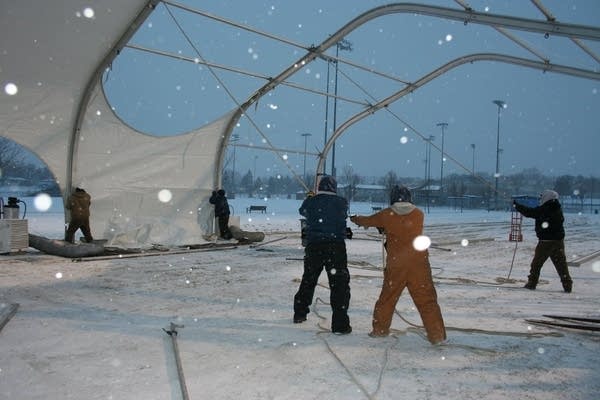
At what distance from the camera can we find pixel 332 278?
5.29 meters

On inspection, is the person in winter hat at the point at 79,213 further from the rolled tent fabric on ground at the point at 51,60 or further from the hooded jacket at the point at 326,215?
the hooded jacket at the point at 326,215

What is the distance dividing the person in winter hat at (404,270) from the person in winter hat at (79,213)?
29.5ft

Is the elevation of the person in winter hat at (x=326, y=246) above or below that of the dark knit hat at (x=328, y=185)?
below

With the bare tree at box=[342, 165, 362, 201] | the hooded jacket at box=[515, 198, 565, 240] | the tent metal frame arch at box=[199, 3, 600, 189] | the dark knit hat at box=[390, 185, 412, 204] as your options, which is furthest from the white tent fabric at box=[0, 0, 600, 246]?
the bare tree at box=[342, 165, 362, 201]

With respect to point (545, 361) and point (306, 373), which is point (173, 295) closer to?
point (306, 373)

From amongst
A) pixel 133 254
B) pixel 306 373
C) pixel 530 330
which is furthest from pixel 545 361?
pixel 133 254

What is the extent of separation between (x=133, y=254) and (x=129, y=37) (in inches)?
188

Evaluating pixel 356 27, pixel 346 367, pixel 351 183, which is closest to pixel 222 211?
pixel 356 27

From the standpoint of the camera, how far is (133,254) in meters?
11.2

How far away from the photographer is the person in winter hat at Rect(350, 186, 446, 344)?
15.6 ft

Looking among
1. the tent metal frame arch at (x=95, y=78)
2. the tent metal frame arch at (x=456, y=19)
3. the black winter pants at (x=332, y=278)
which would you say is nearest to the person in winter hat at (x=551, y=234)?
the tent metal frame arch at (x=456, y=19)

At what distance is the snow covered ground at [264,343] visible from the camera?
363 centimetres

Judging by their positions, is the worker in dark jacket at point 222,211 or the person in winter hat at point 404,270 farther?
the worker in dark jacket at point 222,211

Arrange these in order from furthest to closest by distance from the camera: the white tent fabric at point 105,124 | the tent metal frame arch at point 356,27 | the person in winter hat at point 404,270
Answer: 1. the white tent fabric at point 105,124
2. the tent metal frame arch at point 356,27
3. the person in winter hat at point 404,270
